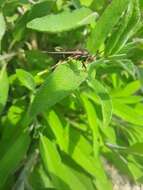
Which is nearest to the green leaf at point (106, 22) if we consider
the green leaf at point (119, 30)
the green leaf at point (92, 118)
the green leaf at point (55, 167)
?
the green leaf at point (119, 30)

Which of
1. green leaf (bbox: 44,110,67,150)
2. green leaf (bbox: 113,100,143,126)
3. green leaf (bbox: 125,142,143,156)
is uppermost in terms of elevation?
green leaf (bbox: 44,110,67,150)

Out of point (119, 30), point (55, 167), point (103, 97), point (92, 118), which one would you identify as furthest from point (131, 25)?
point (55, 167)

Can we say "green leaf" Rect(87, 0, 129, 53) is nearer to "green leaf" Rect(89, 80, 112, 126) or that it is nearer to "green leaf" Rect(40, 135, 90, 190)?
"green leaf" Rect(89, 80, 112, 126)

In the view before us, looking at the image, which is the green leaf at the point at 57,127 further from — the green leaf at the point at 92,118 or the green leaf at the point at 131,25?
the green leaf at the point at 131,25

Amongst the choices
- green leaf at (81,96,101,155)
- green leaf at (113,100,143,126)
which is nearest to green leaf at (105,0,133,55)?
green leaf at (81,96,101,155)

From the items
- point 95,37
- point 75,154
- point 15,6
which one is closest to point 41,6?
point 15,6

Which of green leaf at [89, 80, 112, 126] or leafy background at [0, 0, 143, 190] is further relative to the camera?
leafy background at [0, 0, 143, 190]
